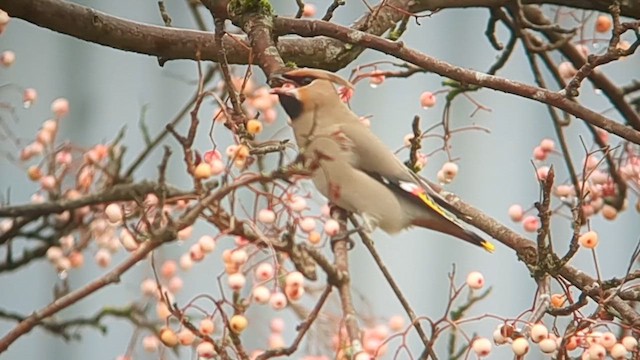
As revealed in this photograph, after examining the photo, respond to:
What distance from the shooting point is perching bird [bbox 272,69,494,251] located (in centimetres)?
165

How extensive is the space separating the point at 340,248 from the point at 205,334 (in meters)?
0.28

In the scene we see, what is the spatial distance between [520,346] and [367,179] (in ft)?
1.56

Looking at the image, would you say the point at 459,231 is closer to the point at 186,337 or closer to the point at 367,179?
the point at 367,179

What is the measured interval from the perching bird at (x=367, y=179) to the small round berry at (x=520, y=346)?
0.34m

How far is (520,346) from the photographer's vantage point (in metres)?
1.37

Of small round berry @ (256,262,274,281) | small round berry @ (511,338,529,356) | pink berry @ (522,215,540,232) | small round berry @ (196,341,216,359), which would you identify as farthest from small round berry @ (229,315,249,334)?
pink berry @ (522,215,540,232)

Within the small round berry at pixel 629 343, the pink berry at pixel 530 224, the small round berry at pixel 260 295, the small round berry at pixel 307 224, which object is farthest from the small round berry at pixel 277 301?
the pink berry at pixel 530 224

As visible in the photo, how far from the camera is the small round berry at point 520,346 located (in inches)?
53.6

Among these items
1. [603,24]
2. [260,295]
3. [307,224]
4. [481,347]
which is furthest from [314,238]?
[603,24]

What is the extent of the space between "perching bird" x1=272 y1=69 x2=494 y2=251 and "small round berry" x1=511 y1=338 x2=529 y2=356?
0.34 meters

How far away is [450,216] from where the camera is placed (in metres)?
1.74

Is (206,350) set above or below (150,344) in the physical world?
below

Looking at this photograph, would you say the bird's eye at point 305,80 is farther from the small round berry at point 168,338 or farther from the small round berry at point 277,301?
the small round berry at point 168,338

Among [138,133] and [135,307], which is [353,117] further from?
[138,133]
